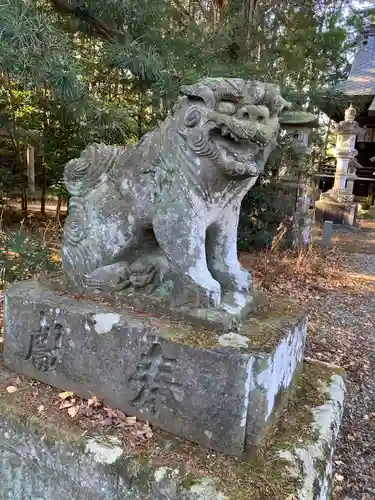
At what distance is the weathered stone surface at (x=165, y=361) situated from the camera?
4.32 ft

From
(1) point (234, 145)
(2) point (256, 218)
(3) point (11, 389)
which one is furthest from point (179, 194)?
(2) point (256, 218)

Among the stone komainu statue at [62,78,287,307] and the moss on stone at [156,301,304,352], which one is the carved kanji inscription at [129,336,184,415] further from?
the stone komainu statue at [62,78,287,307]

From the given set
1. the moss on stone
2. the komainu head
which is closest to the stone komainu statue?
the komainu head

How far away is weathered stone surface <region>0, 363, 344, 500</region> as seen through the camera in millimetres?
1243

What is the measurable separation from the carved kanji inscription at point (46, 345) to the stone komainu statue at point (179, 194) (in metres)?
0.20

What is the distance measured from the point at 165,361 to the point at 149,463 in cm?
31

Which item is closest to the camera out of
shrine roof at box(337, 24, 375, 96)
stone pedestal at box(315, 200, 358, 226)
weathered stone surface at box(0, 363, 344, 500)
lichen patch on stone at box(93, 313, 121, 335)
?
weathered stone surface at box(0, 363, 344, 500)

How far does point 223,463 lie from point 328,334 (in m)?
2.60

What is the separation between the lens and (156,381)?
1426 mm

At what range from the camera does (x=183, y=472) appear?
4.15 feet

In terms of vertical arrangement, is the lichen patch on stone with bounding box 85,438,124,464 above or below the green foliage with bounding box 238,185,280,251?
below

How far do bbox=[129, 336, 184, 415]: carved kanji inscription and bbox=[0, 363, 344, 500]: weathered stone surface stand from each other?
0.12 meters

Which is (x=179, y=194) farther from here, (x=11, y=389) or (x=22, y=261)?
(x=22, y=261)

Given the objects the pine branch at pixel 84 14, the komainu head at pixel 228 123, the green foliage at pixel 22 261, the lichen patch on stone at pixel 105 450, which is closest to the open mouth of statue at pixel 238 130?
the komainu head at pixel 228 123
